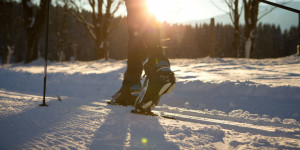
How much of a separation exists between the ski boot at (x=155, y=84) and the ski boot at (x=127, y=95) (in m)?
0.39

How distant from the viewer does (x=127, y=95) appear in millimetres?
2004

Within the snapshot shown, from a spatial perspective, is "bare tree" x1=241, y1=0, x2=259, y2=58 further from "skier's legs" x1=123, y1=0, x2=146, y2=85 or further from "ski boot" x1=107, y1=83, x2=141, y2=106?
"ski boot" x1=107, y1=83, x2=141, y2=106

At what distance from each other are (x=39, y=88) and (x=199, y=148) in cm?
360

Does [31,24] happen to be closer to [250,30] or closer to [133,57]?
[133,57]

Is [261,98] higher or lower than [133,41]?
lower

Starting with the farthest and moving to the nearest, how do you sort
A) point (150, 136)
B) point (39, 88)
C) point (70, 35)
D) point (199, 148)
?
point (70, 35) → point (39, 88) → point (150, 136) → point (199, 148)

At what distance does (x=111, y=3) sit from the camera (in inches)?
575

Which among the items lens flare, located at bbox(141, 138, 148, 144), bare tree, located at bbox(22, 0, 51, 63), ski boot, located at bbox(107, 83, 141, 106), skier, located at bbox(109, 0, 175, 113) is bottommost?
lens flare, located at bbox(141, 138, 148, 144)

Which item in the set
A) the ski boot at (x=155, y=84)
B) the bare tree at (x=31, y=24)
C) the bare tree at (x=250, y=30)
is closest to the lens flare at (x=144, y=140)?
the ski boot at (x=155, y=84)

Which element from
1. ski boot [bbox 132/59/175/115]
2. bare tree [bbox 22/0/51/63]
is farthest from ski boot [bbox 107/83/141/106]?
bare tree [bbox 22/0/51/63]

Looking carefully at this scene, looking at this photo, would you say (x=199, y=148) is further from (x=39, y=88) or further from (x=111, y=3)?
(x=111, y=3)

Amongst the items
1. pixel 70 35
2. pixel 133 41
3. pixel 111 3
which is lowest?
pixel 133 41

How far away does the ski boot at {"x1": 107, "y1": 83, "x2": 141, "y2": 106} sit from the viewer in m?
1.97

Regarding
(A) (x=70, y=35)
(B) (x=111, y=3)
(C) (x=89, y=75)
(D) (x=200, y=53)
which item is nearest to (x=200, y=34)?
(D) (x=200, y=53)
